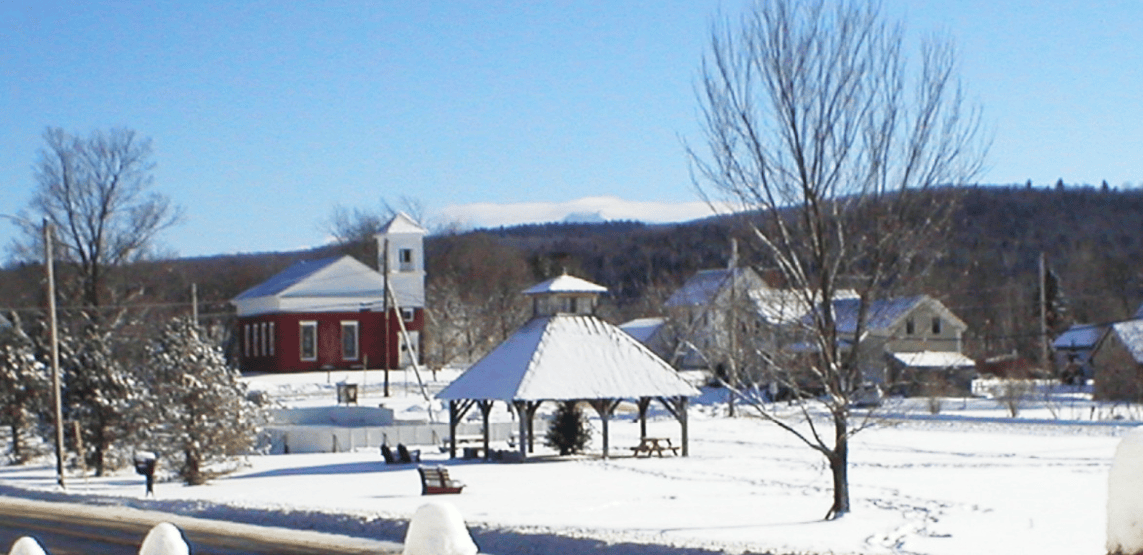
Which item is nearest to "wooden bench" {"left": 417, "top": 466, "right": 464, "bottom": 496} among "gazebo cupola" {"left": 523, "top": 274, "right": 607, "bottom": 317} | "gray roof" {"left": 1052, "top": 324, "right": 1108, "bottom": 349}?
"gazebo cupola" {"left": 523, "top": 274, "right": 607, "bottom": 317}

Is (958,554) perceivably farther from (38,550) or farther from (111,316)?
(111,316)

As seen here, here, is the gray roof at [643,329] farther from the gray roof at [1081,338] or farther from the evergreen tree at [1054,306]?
the gray roof at [1081,338]

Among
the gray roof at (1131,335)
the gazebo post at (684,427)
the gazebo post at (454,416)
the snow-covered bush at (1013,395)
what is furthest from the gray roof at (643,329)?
the gazebo post at (454,416)

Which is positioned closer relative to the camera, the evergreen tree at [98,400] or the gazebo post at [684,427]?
the evergreen tree at [98,400]

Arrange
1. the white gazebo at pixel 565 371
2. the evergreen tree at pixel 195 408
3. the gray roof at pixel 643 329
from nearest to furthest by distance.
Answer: the evergreen tree at pixel 195 408
the white gazebo at pixel 565 371
the gray roof at pixel 643 329

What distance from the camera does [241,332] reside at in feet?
265

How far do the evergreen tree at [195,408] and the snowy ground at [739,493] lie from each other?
991mm

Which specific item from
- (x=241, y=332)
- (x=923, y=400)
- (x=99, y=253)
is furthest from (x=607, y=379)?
(x=241, y=332)

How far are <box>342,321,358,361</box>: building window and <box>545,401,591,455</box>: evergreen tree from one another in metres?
34.7

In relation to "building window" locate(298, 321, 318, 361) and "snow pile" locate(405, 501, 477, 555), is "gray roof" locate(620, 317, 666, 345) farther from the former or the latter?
"snow pile" locate(405, 501, 477, 555)

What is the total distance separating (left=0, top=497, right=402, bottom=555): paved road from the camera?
19.8 m

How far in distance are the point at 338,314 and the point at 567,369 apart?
3605 cm

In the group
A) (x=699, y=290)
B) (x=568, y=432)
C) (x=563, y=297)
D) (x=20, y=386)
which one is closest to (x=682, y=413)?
(x=568, y=432)

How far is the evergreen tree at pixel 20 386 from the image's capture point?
139 ft
